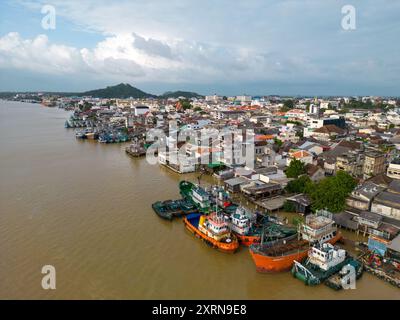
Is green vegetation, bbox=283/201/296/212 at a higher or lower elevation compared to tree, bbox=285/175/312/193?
lower

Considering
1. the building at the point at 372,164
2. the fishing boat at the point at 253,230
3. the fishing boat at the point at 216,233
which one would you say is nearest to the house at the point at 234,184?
the fishing boat at the point at 253,230

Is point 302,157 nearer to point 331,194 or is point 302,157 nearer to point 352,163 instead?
point 352,163

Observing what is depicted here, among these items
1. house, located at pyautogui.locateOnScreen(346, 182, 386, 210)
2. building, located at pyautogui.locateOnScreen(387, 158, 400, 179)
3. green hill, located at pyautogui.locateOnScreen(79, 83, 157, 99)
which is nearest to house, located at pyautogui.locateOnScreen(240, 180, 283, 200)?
house, located at pyautogui.locateOnScreen(346, 182, 386, 210)

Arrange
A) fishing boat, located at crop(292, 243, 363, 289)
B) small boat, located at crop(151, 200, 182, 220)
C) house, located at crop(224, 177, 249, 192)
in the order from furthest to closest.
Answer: house, located at crop(224, 177, 249, 192), small boat, located at crop(151, 200, 182, 220), fishing boat, located at crop(292, 243, 363, 289)

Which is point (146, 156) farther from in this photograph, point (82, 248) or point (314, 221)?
point (314, 221)

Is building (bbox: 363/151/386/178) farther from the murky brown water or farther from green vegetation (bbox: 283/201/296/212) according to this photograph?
the murky brown water
